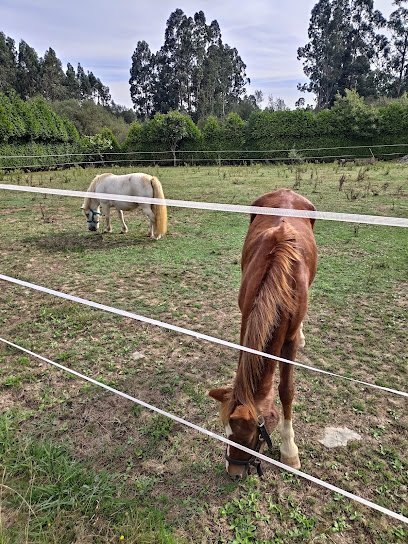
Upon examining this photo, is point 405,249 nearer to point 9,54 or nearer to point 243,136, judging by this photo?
point 243,136

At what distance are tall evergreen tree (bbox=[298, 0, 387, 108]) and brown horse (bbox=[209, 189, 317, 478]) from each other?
53.0 m

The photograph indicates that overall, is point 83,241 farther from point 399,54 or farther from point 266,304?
point 399,54

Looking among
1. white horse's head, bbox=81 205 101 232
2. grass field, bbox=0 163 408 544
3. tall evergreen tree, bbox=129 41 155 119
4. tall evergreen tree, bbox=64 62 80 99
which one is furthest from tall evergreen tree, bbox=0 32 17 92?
grass field, bbox=0 163 408 544

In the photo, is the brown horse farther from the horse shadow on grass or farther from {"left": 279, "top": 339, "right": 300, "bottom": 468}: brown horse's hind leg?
the horse shadow on grass

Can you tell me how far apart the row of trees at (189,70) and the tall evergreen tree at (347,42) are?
13.0m

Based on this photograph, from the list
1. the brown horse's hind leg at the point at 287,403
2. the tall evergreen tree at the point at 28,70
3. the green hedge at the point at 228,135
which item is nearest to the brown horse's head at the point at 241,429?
the brown horse's hind leg at the point at 287,403

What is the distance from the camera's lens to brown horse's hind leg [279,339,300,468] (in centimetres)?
197

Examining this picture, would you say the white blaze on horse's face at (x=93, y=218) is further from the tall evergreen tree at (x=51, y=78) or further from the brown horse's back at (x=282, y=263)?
the tall evergreen tree at (x=51, y=78)

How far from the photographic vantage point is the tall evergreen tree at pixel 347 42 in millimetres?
45531

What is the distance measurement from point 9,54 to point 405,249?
63.9m

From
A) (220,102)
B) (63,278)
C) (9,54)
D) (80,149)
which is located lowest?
(63,278)

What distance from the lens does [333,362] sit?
118 inches

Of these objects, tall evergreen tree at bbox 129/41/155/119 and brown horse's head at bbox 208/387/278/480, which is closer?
brown horse's head at bbox 208/387/278/480

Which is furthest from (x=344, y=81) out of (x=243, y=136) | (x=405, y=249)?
(x=405, y=249)
